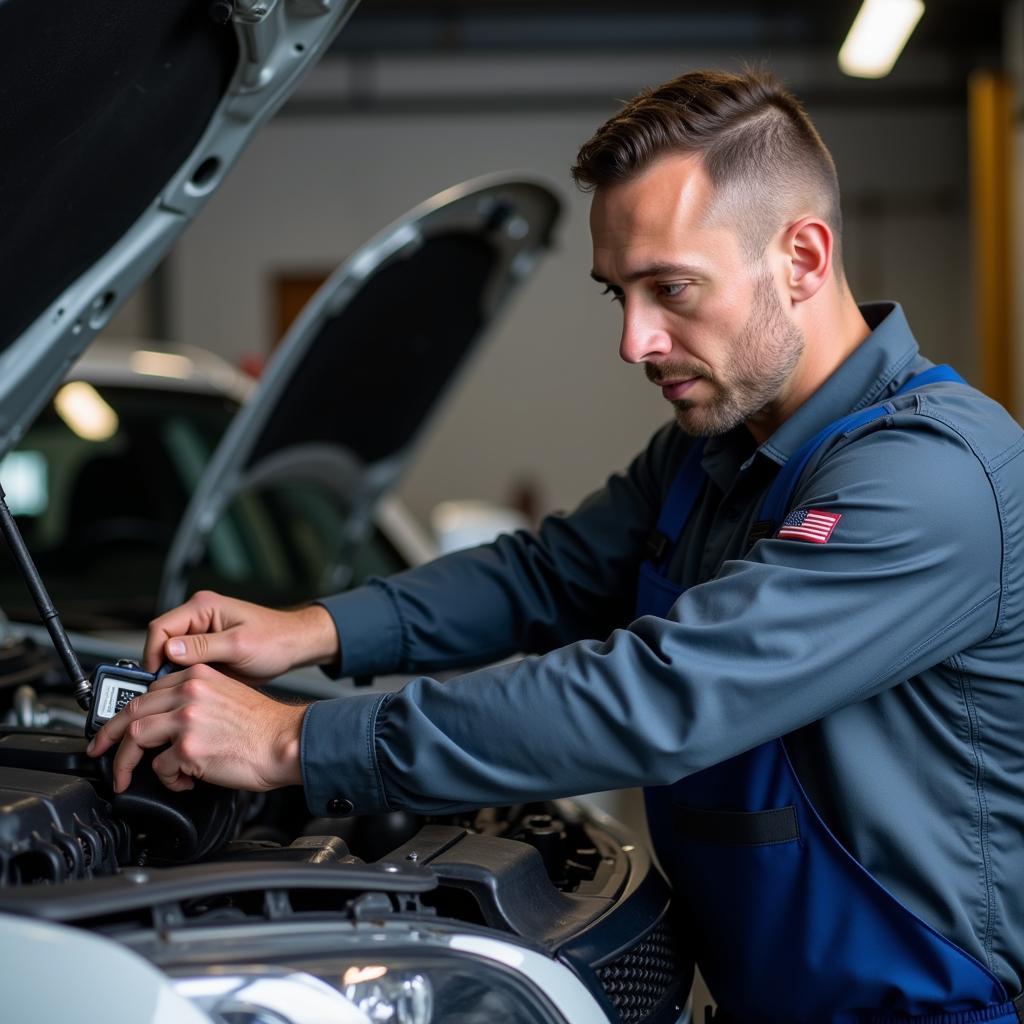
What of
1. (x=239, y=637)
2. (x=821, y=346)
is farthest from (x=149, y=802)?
(x=821, y=346)


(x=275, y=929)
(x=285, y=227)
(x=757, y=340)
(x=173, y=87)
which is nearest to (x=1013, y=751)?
(x=757, y=340)

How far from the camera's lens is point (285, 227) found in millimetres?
9148

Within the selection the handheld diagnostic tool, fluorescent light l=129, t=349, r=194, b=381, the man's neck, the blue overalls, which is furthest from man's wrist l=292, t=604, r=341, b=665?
fluorescent light l=129, t=349, r=194, b=381

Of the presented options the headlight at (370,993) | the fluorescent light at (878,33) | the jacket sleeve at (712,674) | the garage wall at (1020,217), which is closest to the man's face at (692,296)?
the jacket sleeve at (712,674)

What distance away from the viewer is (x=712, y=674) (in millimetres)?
1109

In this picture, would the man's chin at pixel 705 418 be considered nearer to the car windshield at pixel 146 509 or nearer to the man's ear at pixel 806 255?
the man's ear at pixel 806 255

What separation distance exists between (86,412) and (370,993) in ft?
6.97

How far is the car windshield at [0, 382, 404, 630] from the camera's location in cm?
264

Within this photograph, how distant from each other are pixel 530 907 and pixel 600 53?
798 centimetres

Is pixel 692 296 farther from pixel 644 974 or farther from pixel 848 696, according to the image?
pixel 644 974

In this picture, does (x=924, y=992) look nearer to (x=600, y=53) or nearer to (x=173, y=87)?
(x=173, y=87)

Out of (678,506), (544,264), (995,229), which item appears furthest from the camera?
(544,264)

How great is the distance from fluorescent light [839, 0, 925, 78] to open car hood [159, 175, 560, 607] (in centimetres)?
233

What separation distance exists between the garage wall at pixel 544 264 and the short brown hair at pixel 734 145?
7.43 m
